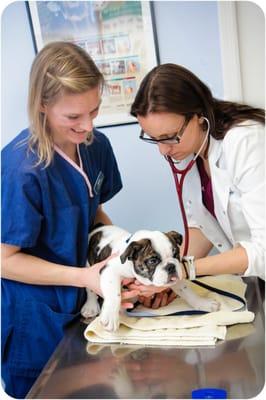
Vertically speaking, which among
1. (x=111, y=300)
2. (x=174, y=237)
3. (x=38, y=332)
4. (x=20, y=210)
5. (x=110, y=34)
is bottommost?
(x=38, y=332)

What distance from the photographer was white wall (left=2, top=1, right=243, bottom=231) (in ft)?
4.24

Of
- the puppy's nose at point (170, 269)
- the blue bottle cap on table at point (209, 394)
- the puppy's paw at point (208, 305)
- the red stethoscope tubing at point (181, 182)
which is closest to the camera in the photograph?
the blue bottle cap on table at point (209, 394)

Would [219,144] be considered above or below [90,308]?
above

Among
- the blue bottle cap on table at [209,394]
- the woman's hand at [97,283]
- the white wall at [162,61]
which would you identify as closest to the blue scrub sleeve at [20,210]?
the woman's hand at [97,283]

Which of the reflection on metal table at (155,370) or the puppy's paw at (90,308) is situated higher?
the reflection on metal table at (155,370)

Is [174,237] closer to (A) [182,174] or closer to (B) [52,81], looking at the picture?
(A) [182,174]

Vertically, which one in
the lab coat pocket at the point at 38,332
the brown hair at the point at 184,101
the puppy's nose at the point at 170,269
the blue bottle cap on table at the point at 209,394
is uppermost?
the brown hair at the point at 184,101

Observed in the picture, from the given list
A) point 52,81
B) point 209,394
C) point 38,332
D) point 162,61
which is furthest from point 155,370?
point 162,61

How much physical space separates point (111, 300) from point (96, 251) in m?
0.21

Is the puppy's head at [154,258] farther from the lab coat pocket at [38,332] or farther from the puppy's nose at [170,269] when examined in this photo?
the lab coat pocket at [38,332]

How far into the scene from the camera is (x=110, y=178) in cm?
134

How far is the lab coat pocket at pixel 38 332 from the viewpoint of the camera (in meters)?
1.17

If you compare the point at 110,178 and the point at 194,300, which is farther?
the point at 110,178

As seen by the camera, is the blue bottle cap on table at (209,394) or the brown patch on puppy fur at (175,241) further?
the brown patch on puppy fur at (175,241)
